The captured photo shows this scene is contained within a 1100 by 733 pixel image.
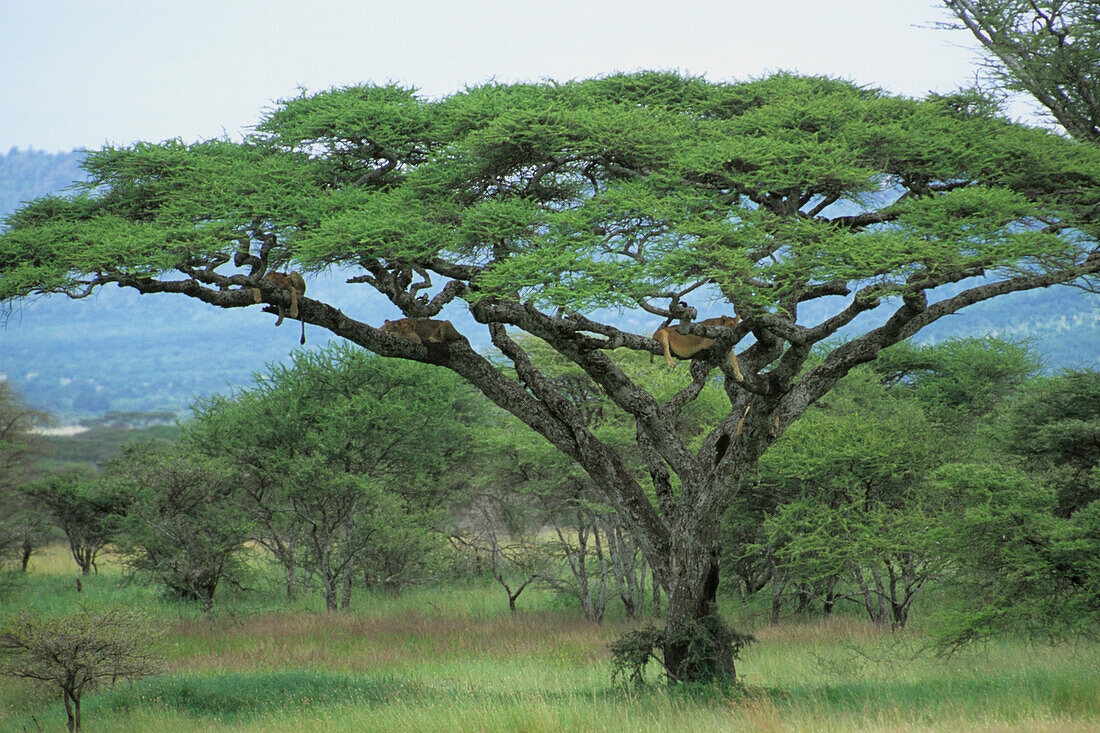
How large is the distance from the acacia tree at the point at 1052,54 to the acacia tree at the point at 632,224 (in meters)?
1.34

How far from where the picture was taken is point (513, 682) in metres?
11.8

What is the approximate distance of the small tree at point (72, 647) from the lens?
31.2 ft

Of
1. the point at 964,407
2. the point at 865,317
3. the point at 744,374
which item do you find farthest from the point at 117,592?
the point at 865,317

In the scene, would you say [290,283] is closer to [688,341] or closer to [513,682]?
[688,341]

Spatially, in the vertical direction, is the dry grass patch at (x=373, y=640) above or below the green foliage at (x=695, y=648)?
below

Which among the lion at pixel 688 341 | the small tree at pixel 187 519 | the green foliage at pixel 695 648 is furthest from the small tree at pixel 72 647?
the lion at pixel 688 341

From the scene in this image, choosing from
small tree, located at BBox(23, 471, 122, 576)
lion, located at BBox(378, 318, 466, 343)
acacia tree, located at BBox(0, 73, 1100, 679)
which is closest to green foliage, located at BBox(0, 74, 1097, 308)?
acacia tree, located at BBox(0, 73, 1100, 679)

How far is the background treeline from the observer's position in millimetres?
10344

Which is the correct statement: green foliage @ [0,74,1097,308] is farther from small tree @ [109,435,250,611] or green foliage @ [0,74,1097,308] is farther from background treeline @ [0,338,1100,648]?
small tree @ [109,435,250,611]

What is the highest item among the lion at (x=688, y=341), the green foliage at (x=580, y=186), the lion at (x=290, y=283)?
the green foliage at (x=580, y=186)

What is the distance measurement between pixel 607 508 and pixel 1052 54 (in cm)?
1162

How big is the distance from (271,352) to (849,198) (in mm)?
167842

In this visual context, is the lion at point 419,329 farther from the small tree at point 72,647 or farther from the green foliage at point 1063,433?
the green foliage at point 1063,433

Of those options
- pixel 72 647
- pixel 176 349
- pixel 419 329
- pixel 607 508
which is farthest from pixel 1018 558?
pixel 176 349
